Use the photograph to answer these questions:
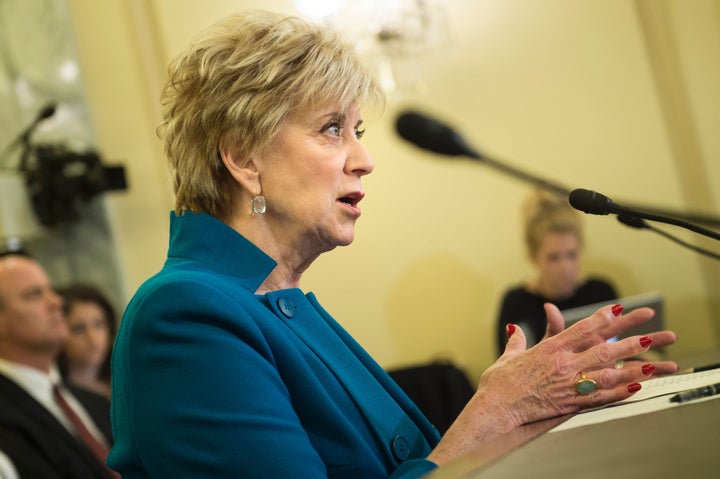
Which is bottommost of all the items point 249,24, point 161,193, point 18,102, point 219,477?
point 219,477

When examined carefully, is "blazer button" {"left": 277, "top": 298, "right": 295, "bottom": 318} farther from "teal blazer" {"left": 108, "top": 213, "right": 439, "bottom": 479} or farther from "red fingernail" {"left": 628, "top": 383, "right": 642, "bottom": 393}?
"red fingernail" {"left": 628, "top": 383, "right": 642, "bottom": 393}

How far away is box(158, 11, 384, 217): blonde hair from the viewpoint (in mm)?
1783

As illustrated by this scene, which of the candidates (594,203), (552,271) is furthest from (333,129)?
(552,271)

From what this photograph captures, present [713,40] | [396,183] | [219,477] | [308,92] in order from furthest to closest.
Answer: [396,183], [713,40], [308,92], [219,477]

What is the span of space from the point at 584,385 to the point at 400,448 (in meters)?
0.33

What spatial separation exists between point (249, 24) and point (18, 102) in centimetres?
357

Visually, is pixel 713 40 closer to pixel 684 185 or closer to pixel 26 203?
pixel 684 185

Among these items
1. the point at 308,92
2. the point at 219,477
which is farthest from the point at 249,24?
the point at 219,477

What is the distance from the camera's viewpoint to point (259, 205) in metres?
1.79

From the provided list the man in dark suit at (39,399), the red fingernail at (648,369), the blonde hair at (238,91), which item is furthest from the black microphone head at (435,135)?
the man in dark suit at (39,399)

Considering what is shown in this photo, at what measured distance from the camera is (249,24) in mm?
1855

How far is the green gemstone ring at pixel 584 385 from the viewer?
1.52 m

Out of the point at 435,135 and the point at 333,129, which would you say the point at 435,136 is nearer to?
the point at 435,135

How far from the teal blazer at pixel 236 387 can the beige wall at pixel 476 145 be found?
3.37 m
